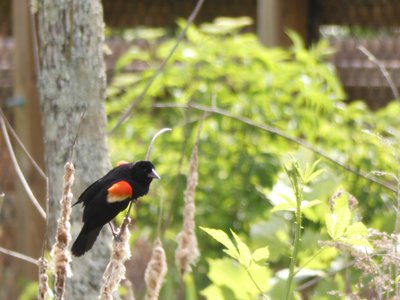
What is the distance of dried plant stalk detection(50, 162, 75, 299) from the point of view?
4.16ft

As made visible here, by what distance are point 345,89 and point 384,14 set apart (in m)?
0.43

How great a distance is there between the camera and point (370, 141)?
3.53 metres

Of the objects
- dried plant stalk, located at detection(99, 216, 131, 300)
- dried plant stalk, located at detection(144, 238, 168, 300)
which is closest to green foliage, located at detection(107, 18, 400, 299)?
dried plant stalk, located at detection(144, 238, 168, 300)

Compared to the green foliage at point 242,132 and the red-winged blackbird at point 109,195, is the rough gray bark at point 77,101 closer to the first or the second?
the red-winged blackbird at point 109,195

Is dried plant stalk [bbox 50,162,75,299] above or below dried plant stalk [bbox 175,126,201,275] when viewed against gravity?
above

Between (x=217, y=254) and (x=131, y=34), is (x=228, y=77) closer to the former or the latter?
(x=217, y=254)

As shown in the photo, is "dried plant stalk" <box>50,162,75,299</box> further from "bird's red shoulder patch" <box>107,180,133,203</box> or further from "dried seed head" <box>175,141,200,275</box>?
"dried seed head" <box>175,141,200,275</box>

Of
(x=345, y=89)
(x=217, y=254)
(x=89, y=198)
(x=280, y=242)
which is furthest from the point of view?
(x=345, y=89)

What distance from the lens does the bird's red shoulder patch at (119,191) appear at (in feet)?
4.93

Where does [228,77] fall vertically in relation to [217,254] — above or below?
above

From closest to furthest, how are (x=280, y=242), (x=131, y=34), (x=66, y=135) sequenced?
(x=66, y=135), (x=280, y=242), (x=131, y=34)

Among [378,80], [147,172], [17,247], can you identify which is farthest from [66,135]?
[378,80]

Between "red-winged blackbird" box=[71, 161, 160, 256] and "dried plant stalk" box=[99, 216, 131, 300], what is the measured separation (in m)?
0.10

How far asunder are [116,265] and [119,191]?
0.57 feet
